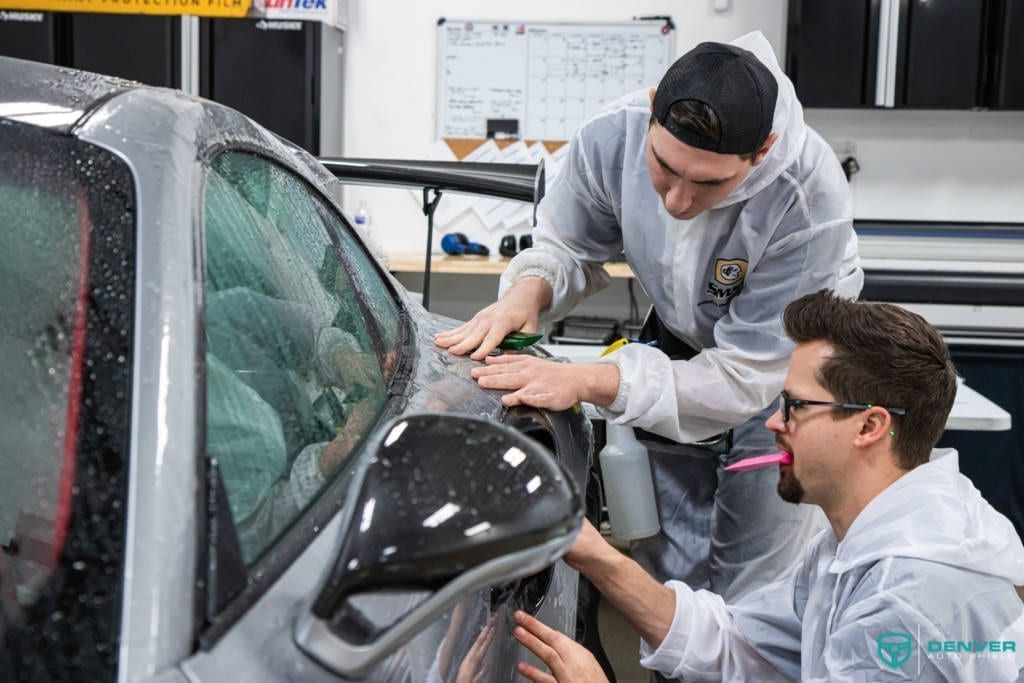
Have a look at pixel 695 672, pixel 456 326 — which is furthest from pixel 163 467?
pixel 695 672

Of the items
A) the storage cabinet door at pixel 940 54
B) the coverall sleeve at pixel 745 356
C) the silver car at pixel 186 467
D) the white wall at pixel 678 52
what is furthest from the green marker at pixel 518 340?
the white wall at pixel 678 52

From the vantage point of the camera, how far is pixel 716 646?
61.5 inches

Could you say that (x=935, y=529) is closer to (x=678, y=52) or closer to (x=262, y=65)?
(x=262, y=65)

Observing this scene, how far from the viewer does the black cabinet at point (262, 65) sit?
4.86 metres

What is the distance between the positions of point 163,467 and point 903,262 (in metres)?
4.40

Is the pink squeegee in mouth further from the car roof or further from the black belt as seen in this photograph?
the car roof

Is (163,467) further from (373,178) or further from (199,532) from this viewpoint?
(373,178)

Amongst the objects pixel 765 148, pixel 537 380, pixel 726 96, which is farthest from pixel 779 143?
pixel 537 380

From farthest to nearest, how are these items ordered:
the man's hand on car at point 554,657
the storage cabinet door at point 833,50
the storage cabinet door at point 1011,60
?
the storage cabinet door at point 833,50 < the storage cabinet door at point 1011,60 < the man's hand on car at point 554,657

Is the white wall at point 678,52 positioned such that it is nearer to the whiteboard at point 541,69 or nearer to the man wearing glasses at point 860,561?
the whiteboard at point 541,69

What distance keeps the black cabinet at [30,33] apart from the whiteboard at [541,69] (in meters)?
1.73

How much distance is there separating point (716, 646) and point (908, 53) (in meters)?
3.73

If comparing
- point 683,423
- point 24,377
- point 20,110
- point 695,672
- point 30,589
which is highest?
point 20,110

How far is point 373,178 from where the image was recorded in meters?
2.10
